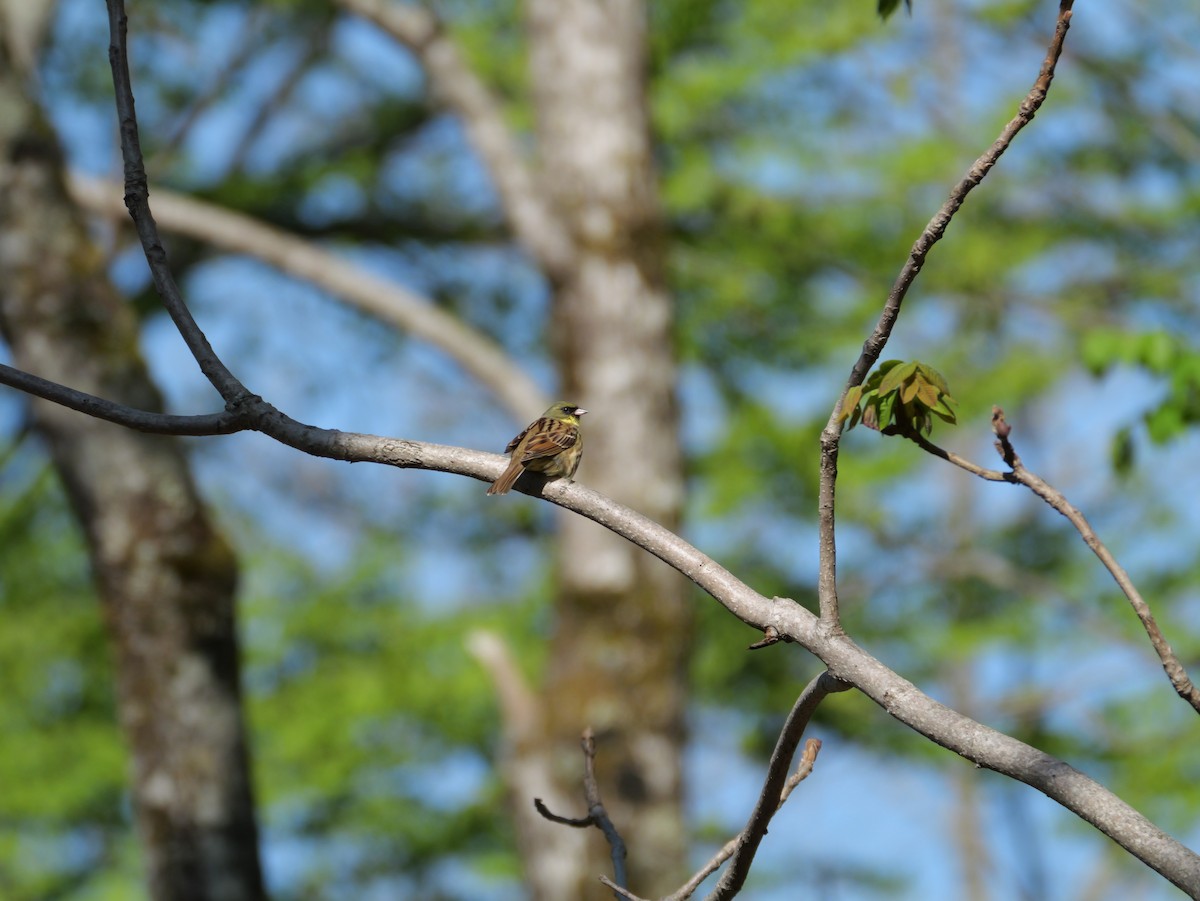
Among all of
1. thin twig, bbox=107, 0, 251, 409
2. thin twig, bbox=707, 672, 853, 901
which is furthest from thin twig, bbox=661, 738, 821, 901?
thin twig, bbox=107, 0, 251, 409

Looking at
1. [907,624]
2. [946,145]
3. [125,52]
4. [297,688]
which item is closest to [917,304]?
[946,145]

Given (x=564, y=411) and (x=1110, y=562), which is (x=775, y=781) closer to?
(x=1110, y=562)

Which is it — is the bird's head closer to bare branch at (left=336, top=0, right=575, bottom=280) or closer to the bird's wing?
the bird's wing

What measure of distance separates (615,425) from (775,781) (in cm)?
557

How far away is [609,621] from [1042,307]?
14.9 ft

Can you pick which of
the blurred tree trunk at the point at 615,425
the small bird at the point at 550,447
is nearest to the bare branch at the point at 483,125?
the blurred tree trunk at the point at 615,425

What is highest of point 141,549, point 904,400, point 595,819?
point 141,549

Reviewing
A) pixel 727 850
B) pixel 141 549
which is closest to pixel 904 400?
pixel 727 850

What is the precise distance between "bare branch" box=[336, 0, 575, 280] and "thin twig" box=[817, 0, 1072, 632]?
6134 millimetres

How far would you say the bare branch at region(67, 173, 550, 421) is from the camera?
8.59 meters

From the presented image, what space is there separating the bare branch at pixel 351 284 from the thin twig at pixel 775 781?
6.26 meters

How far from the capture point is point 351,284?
9.12 m

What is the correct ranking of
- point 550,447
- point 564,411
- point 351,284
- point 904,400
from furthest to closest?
point 351,284 < point 564,411 < point 550,447 < point 904,400

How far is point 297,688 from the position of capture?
14.4 m
